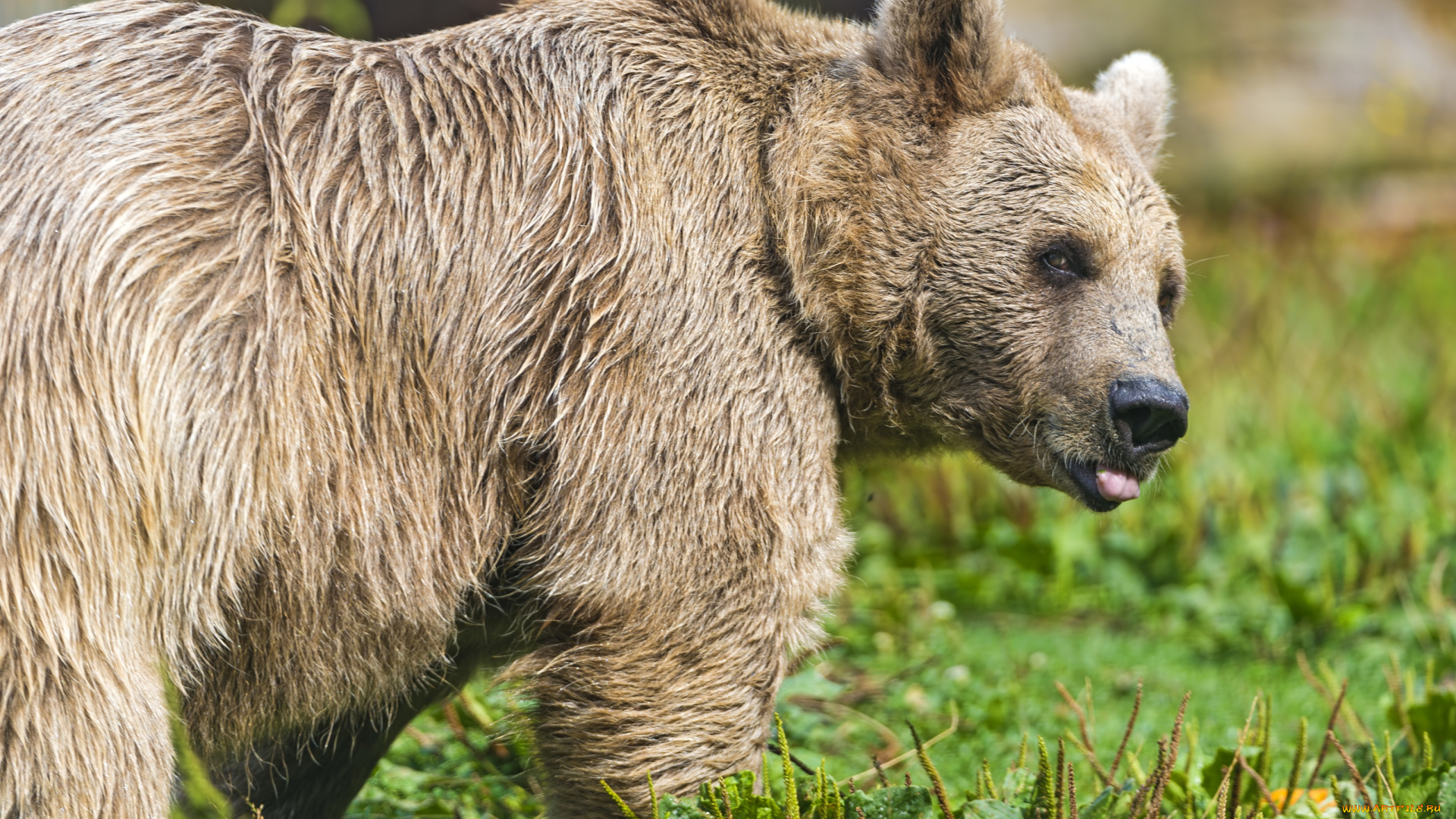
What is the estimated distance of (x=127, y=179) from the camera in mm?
2480

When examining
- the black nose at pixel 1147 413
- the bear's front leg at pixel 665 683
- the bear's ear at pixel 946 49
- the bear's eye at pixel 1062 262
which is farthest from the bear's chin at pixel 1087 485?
the bear's ear at pixel 946 49

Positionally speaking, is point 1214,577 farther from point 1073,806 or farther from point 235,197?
point 235,197

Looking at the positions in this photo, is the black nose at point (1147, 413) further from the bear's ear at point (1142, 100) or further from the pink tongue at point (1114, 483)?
the bear's ear at point (1142, 100)

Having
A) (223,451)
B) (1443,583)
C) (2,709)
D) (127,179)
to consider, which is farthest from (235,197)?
(1443,583)

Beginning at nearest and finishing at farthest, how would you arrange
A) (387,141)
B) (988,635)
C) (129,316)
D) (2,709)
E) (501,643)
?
(2,709) < (129,316) < (387,141) < (501,643) < (988,635)

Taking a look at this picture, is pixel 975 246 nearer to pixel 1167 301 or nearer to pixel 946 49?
pixel 946 49

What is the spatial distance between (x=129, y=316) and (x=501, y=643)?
3.82 feet

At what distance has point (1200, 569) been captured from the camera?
219 inches

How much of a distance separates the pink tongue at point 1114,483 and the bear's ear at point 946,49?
935 mm

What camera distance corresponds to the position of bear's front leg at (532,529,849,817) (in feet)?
9.20

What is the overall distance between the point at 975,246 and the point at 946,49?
0.48m

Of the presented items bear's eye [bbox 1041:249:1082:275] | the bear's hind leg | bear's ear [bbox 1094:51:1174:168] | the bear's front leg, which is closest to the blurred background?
the bear's front leg

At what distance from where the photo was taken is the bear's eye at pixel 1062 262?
125 inches

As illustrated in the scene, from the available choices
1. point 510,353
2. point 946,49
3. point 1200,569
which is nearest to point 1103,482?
point 946,49
